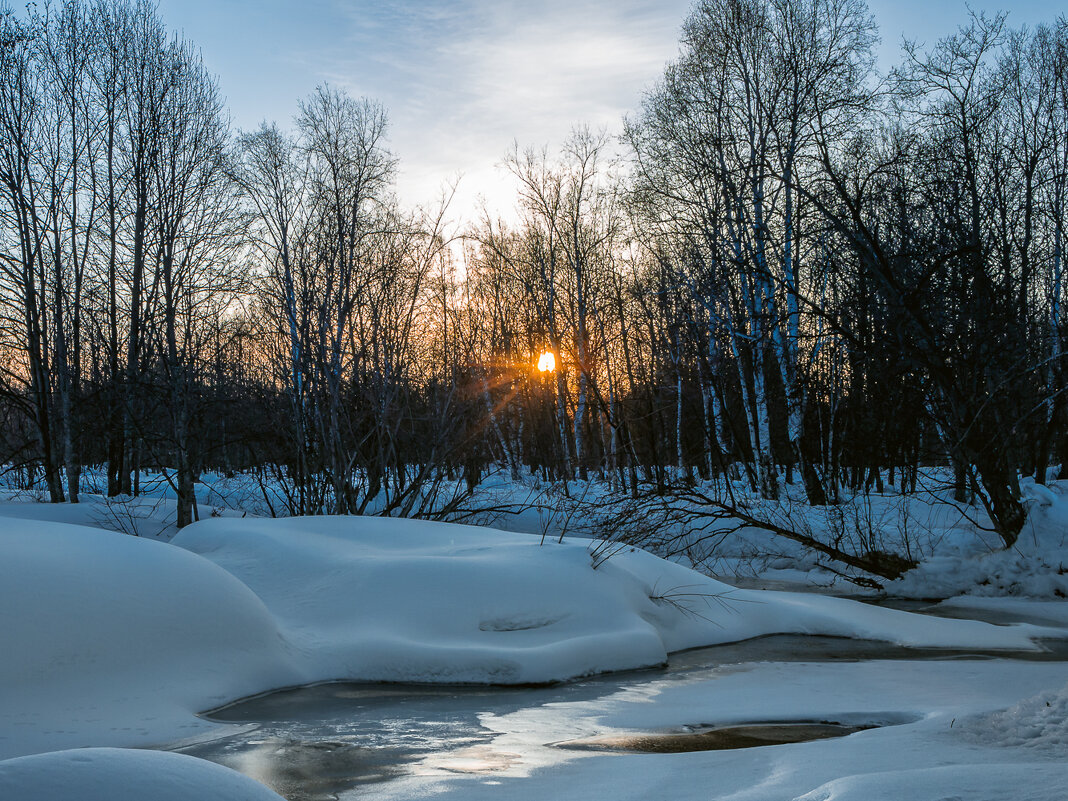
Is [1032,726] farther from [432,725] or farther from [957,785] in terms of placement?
[432,725]

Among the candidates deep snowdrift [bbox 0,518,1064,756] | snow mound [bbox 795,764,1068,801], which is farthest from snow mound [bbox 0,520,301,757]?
snow mound [bbox 795,764,1068,801]

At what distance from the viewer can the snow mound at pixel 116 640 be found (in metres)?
3.81

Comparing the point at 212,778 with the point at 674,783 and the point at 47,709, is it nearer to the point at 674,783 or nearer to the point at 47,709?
the point at 674,783

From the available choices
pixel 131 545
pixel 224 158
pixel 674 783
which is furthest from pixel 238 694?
pixel 224 158

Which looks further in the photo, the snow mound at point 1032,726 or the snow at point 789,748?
the snow mound at point 1032,726

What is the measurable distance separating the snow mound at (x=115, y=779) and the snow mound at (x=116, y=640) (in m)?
2.15

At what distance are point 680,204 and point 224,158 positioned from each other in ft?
28.5

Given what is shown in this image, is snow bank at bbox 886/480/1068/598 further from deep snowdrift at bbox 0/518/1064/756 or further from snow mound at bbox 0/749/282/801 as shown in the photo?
snow mound at bbox 0/749/282/801

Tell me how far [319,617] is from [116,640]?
165 centimetres

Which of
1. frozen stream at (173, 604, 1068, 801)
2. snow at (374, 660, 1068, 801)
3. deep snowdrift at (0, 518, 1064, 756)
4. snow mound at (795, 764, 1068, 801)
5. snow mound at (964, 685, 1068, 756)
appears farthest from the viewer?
deep snowdrift at (0, 518, 1064, 756)

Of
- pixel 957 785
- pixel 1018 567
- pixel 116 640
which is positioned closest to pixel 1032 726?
pixel 957 785

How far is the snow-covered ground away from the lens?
2879 mm

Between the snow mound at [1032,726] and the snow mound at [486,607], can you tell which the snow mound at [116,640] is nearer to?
the snow mound at [486,607]

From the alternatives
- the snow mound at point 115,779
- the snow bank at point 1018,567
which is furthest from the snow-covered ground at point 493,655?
the snow bank at point 1018,567
